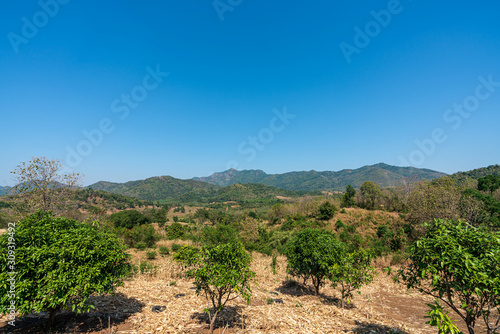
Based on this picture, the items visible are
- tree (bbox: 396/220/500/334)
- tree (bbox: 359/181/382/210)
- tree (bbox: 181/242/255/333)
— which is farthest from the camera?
tree (bbox: 359/181/382/210)

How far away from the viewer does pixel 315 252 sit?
10352 millimetres

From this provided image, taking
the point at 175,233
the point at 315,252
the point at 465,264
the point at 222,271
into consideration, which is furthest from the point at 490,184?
the point at 175,233

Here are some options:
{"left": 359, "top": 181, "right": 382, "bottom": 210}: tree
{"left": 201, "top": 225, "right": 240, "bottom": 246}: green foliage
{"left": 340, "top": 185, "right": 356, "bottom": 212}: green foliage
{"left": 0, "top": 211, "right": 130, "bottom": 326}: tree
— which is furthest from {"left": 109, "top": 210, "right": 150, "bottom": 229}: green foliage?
{"left": 359, "top": 181, "right": 382, "bottom": 210}: tree

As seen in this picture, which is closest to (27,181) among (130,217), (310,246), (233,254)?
(233,254)

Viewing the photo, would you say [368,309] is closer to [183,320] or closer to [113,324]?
[183,320]

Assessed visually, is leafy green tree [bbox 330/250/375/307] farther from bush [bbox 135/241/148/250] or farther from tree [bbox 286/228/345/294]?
bush [bbox 135/241/148/250]

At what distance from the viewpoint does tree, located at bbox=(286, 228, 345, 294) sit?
10270 millimetres

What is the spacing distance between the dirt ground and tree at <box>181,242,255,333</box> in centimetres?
151

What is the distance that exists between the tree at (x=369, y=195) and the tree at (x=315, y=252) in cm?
3549

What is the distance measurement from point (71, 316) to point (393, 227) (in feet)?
118

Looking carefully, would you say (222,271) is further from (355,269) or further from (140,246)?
(140,246)

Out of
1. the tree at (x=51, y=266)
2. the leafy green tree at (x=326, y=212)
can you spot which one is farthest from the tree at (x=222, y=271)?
the leafy green tree at (x=326, y=212)

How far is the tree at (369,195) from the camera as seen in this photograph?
4194cm

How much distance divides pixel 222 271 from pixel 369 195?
4571 centimetres
